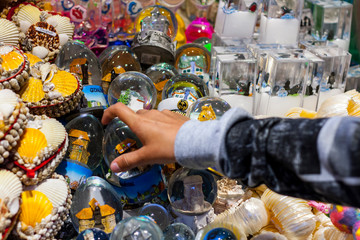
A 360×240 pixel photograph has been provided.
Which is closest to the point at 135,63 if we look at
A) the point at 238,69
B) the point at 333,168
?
the point at 238,69

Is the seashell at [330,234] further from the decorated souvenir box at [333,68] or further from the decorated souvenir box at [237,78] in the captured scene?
the decorated souvenir box at [333,68]

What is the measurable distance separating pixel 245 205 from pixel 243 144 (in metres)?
0.54

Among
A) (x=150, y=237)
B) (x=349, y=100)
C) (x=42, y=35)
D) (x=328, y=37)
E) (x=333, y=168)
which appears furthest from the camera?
(x=328, y=37)

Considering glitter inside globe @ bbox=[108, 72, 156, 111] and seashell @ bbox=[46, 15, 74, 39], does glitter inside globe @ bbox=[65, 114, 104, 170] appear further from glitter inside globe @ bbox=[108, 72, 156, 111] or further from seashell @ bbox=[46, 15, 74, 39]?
seashell @ bbox=[46, 15, 74, 39]

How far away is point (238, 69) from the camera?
1846 mm

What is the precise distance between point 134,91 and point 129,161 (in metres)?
0.50

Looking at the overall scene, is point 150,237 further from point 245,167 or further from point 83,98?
point 83,98

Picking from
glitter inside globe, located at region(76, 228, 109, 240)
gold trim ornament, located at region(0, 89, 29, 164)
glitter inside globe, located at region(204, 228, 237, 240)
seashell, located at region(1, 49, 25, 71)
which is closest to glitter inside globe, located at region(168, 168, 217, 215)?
glitter inside globe, located at region(204, 228, 237, 240)

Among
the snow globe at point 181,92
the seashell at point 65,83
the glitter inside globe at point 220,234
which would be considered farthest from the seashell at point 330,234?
the seashell at point 65,83

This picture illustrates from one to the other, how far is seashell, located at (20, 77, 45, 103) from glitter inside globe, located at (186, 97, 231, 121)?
1.63 ft

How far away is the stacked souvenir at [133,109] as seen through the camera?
3.54ft

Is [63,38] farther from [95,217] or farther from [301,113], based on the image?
[301,113]

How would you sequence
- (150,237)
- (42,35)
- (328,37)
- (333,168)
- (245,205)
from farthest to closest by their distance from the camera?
1. (328,37)
2. (42,35)
3. (245,205)
4. (150,237)
5. (333,168)

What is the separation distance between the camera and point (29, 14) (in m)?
1.73
